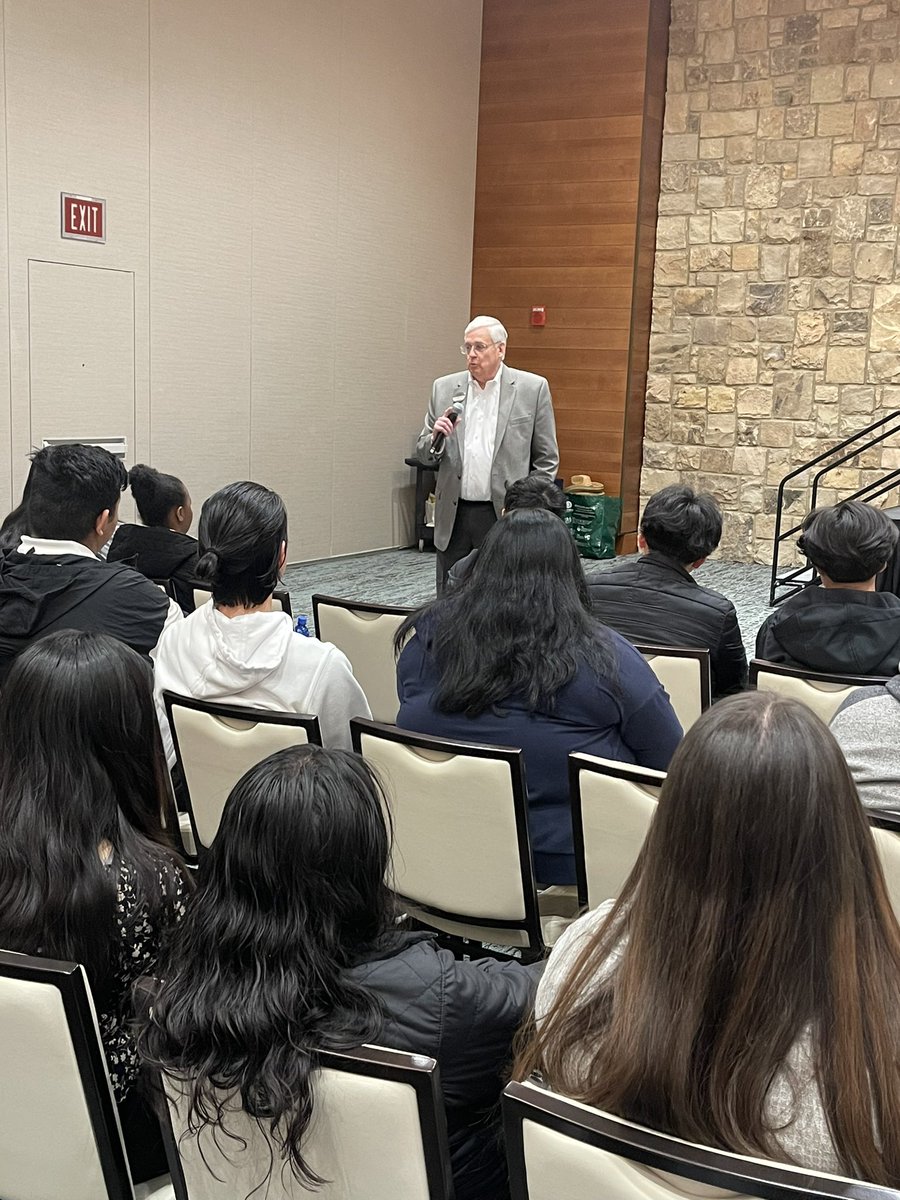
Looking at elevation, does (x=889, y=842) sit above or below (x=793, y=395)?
below

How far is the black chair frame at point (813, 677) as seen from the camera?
2.87 metres

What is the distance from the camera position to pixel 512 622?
2447 mm

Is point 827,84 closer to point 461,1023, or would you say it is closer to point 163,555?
point 163,555

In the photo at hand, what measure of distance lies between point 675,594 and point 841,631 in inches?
20.7

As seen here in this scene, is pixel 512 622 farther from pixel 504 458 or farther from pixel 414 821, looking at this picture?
pixel 504 458

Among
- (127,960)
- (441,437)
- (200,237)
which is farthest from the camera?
(200,237)

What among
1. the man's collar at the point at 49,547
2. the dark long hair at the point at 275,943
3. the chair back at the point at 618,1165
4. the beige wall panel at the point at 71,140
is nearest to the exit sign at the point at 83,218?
the beige wall panel at the point at 71,140

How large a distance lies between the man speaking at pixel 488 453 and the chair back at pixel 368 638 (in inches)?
83.0

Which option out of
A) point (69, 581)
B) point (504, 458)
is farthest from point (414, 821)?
point (504, 458)

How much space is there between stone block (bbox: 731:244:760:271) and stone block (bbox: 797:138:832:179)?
2.05 ft

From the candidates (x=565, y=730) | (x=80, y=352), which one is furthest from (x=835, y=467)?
(x=565, y=730)

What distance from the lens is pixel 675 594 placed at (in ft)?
11.5

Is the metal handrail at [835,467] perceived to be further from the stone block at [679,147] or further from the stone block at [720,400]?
the stone block at [679,147]

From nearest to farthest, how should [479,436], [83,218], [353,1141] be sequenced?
[353,1141]
[479,436]
[83,218]
